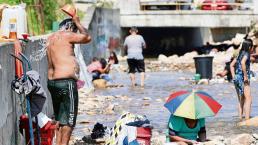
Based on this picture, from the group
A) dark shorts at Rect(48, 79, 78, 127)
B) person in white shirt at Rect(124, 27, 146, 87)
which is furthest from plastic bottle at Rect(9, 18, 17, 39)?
person in white shirt at Rect(124, 27, 146, 87)

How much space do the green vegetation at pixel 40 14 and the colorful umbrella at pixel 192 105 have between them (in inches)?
470

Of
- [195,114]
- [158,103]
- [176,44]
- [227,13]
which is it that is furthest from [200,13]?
[195,114]

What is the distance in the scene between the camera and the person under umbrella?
8859 millimetres

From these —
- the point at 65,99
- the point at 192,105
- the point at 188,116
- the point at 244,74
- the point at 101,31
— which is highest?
the point at 101,31

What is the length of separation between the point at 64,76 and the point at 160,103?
815 centimetres

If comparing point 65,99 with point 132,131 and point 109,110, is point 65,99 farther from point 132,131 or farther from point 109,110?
point 109,110

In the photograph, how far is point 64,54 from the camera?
1026 centimetres

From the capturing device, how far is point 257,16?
138 ft

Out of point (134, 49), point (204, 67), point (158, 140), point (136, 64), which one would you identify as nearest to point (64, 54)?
point (158, 140)

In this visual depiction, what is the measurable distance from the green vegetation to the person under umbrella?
12.0 metres

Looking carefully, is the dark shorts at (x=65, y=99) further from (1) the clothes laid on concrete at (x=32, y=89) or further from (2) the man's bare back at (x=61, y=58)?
(1) the clothes laid on concrete at (x=32, y=89)

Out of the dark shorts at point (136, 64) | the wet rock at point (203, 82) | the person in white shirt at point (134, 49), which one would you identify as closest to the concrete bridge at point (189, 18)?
the wet rock at point (203, 82)

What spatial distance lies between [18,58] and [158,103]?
8793 mm

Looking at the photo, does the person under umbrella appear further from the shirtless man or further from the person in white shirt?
the person in white shirt
